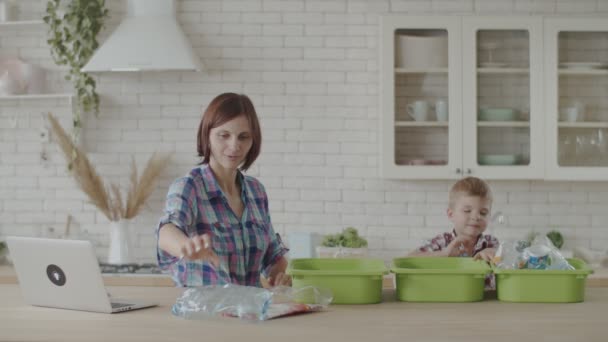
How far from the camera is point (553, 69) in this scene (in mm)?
5035

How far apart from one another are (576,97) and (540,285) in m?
2.52

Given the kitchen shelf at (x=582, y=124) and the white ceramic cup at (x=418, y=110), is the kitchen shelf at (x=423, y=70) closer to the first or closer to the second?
the white ceramic cup at (x=418, y=110)

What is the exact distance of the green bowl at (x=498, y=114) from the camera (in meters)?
5.05

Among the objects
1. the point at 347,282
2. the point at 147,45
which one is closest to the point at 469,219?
the point at 347,282

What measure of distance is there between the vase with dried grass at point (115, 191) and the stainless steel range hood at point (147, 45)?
50cm

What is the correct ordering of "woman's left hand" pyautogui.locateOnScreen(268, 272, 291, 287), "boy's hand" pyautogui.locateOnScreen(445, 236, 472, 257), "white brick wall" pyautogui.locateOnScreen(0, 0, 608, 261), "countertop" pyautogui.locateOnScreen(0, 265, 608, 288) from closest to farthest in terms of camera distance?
"woman's left hand" pyautogui.locateOnScreen(268, 272, 291, 287)
"boy's hand" pyautogui.locateOnScreen(445, 236, 472, 257)
"countertop" pyautogui.locateOnScreen(0, 265, 608, 288)
"white brick wall" pyautogui.locateOnScreen(0, 0, 608, 261)

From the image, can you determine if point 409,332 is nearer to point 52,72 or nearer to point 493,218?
point 493,218

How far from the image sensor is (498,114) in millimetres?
5055

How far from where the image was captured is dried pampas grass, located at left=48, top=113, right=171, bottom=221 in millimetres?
5203

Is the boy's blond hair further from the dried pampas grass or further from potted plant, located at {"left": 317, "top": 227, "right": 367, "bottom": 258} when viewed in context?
the dried pampas grass

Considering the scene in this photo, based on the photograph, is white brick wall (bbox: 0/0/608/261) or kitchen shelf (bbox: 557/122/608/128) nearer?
kitchen shelf (bbox: 557/122/608/128)

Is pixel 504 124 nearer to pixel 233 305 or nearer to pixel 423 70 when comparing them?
pixel 423 70

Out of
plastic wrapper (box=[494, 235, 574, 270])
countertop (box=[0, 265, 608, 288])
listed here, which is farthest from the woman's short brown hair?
countertop (box=[0, 265, 608, 288])

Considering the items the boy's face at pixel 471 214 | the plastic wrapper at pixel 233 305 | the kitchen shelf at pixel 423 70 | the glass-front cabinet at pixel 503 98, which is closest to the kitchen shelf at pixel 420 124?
the glass-front cabinet at pixel 503 98
